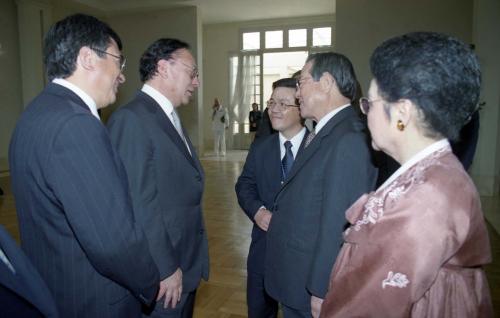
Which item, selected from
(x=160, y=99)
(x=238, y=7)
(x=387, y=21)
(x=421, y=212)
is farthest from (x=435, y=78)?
(x=238, y=7)

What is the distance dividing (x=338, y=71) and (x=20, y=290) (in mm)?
1251

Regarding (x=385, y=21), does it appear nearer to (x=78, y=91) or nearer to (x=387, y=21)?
(x=387, y=21)

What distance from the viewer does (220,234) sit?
171 inches

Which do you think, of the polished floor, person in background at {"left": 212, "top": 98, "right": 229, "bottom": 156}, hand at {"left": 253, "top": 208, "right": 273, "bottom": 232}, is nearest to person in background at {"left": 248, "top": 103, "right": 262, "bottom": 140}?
person in background at {"left": 212, "top": 98, "right": 229, "bottom": 156}

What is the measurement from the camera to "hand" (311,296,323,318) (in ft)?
4.35

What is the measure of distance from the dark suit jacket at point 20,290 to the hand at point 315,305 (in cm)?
83

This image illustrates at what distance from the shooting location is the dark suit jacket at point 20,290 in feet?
2.44

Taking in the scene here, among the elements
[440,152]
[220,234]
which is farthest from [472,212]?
[220,234]

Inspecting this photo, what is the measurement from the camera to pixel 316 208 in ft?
4.69

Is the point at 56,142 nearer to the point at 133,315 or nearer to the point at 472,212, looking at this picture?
the point at 133,315

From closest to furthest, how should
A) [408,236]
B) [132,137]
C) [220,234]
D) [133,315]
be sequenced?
1. [408,236]
2. [133,315]
3. [132,137]
4. [220,234]

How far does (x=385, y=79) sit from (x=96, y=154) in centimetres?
78

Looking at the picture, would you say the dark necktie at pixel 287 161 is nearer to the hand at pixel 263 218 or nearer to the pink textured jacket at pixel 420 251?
the hand at pixel 263 218

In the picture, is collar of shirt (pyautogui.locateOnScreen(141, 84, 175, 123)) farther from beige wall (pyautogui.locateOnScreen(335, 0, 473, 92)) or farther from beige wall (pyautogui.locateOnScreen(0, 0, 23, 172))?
beige wall (pyautogui.locateOnScreen(0, 0, 23, 172))
